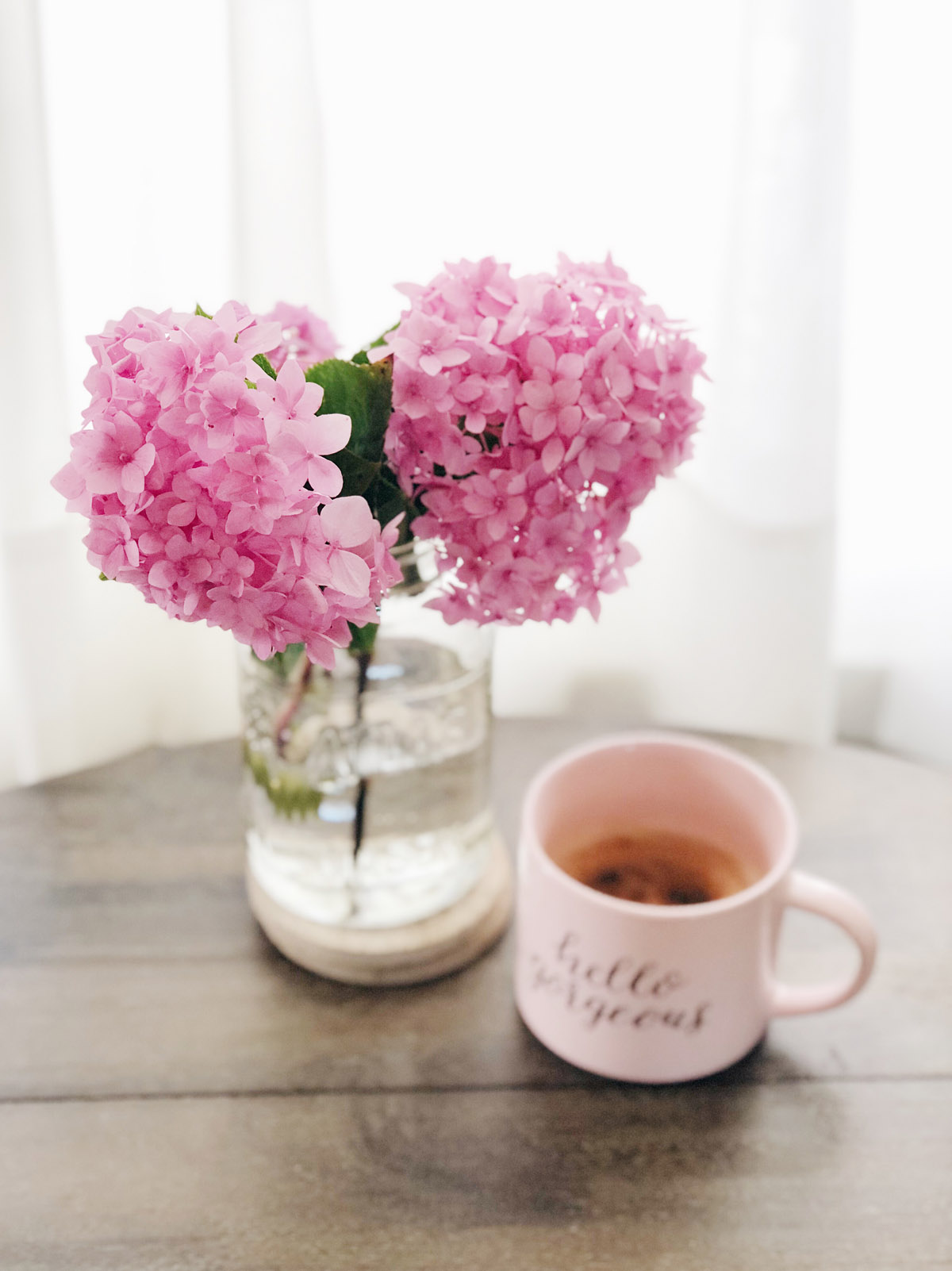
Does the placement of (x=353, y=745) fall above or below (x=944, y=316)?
below

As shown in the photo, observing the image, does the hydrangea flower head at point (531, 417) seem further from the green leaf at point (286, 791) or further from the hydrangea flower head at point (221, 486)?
the green leaf at point (286, 791)

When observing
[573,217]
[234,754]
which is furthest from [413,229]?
[234,754]

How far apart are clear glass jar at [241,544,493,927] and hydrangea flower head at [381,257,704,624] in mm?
153

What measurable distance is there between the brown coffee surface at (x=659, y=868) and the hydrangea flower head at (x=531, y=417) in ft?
0.64

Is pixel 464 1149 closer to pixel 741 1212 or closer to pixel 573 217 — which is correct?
pixel 741 1212

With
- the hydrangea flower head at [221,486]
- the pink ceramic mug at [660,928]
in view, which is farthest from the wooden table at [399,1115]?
the hydrangea flower head at [221,486]

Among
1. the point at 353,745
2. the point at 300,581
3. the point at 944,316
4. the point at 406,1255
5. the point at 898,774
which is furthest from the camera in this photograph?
the point at 944,316

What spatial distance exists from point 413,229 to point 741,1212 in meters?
0.66

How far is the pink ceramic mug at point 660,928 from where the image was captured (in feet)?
1.53

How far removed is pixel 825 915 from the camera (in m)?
0.50

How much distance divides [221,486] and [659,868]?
1.15ft

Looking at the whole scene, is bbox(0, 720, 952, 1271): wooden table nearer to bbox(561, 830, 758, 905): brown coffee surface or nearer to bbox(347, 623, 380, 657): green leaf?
bbox(561, 830, 758, 905): brown coffee surface

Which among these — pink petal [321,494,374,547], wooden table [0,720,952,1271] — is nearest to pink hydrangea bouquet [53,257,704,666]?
pink petal [321,494,374,547]

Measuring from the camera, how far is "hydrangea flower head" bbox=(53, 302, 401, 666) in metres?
0.31
